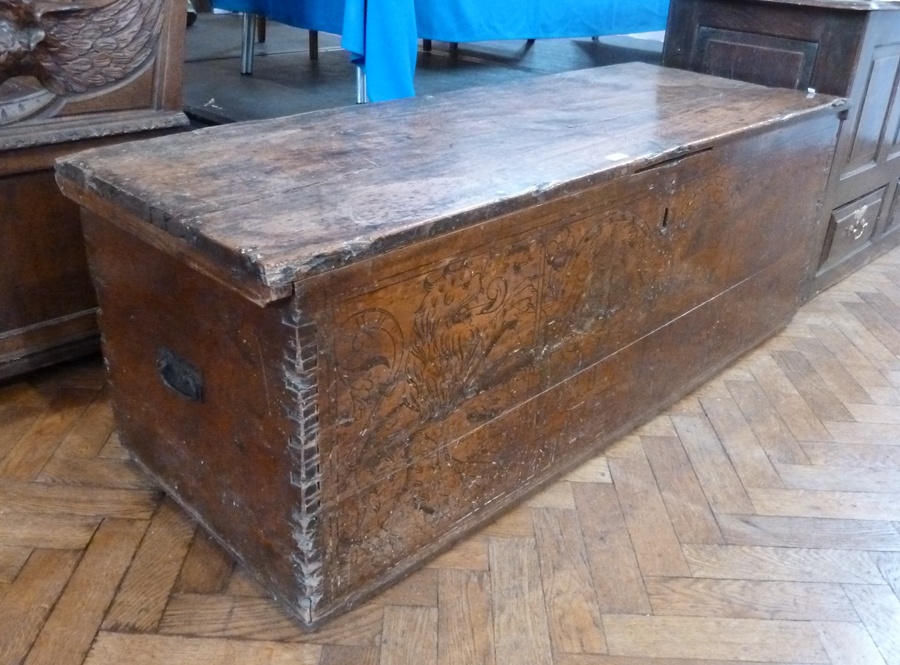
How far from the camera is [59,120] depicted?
1.40 meters

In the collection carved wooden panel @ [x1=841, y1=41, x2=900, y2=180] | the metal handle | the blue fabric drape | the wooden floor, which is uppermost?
the blue fabric drape

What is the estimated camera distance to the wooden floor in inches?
42.1

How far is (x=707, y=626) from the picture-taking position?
1123 millimetres

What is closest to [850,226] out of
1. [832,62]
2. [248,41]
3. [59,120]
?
[832,62]

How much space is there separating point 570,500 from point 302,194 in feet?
2.25

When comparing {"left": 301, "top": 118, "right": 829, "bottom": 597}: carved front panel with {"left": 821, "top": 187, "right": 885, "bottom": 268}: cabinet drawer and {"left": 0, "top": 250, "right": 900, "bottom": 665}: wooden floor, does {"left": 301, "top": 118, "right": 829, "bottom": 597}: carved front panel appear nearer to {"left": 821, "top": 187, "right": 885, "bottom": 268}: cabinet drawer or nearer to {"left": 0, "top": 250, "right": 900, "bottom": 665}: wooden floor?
{"left": 0, "top": 250, "right": 900, "bottom": 665}: wooden floor

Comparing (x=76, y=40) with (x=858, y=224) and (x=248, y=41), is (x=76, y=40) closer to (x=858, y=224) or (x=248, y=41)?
(x=248, y=41)

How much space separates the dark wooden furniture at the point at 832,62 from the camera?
1.73 metres

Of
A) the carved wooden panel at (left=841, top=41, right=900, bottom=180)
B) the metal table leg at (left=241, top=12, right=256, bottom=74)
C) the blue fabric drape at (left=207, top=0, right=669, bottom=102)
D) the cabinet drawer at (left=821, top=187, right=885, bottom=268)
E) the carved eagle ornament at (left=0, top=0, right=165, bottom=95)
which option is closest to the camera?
the carved eagle ornament at (left=0, top=0, right=165, bottom=95)

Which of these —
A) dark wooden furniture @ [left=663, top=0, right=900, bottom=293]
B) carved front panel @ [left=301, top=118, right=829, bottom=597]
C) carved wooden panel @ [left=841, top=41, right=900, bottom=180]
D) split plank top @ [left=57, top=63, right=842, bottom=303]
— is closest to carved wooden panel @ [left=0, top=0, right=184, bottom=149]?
split plank top @ [left=57, top=63, right=842, bottom=303]

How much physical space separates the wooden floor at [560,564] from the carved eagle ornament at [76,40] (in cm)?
59

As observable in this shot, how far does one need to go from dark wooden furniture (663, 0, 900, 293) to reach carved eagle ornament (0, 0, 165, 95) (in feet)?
3.98

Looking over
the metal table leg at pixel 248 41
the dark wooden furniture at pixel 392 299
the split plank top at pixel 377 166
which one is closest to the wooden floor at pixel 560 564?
the dark wooden furniture at pixel 392 299

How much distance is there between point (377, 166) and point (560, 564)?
0.64 m
